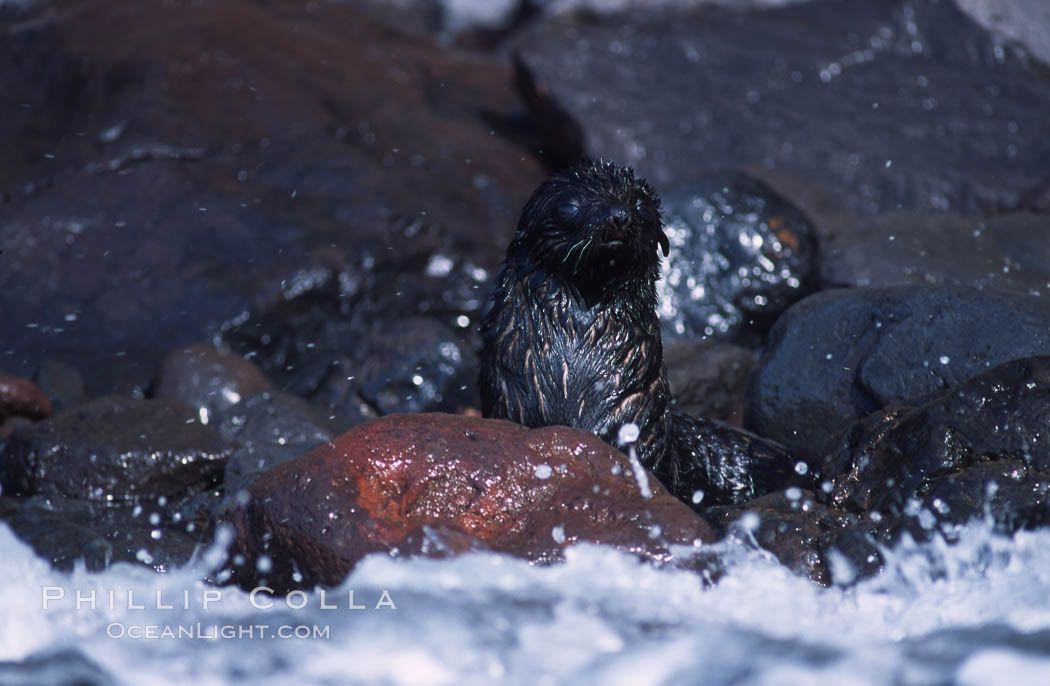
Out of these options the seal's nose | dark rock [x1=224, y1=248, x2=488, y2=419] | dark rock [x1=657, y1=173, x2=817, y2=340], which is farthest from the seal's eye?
dark rock [x1=657, y1=173, x2=817, y2=340]

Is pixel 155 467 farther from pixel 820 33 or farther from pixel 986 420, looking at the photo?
pixel 820 33

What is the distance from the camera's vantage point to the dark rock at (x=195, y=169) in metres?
7.24

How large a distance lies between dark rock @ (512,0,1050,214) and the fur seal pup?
4.21 meters

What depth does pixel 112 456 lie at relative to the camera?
16.6 feet

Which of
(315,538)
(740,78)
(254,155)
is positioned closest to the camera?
(315,538)

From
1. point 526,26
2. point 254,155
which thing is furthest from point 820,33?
point 254,155

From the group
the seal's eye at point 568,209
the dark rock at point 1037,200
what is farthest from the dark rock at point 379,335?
the dark rock at point 1037,200

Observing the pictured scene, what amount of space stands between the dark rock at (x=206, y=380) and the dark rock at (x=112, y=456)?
64 centimetres

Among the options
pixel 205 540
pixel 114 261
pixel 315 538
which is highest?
pixel 315 538

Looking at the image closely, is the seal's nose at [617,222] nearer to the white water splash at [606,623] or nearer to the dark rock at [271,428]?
the white water splash at [606,623]

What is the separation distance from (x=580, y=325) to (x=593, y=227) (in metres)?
0.41

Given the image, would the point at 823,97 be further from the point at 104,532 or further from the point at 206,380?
the point at 104,532

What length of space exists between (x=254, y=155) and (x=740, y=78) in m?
4.15

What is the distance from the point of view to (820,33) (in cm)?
1008
